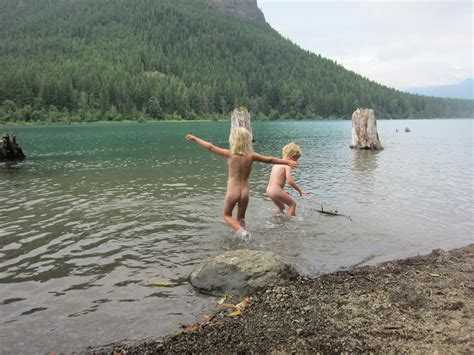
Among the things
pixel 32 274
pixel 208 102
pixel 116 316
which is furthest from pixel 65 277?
pixel 208 102

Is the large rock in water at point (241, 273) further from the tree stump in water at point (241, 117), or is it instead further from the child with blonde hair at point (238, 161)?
the tree stump in water at point (241, 117)

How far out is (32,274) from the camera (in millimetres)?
8922

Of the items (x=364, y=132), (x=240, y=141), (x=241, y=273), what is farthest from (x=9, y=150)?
(x=364, y=132)

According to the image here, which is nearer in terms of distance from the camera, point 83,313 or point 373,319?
point 373,319

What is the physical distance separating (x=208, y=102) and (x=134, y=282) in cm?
18242

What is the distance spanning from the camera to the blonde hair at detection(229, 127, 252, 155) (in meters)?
9.91

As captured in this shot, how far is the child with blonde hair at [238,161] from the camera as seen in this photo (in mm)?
9945

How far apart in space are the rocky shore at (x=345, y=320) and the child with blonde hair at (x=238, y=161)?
3.13 meters

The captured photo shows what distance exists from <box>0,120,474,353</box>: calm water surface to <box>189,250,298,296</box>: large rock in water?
1.27ft

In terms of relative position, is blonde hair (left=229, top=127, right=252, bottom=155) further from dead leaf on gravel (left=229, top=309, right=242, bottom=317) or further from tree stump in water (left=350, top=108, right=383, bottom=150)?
tree stump in water (left=350, top=108, right=383, bottom=150)

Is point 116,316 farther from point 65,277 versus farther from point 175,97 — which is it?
point 175,97

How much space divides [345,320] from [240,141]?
5.16 m

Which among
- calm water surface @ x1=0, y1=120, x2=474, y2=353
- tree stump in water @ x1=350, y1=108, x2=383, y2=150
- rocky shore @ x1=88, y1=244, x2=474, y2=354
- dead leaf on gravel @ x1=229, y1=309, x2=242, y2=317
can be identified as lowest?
calm water surface @ x1=0, y1=120, x2=474, y2=353

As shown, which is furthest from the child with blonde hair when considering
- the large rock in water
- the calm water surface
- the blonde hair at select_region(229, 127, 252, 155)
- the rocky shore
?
the rocky shore
